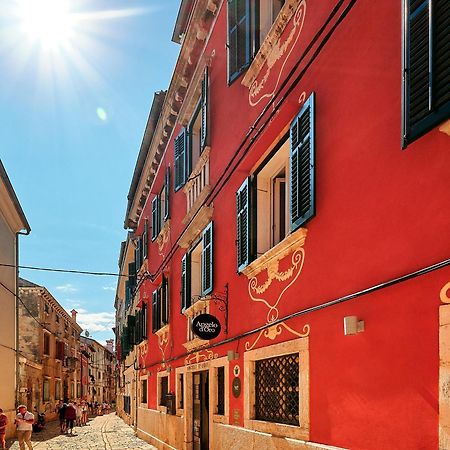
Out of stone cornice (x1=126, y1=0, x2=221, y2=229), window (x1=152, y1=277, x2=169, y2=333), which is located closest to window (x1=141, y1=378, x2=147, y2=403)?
window (x1=152, y1=277, x2=169, y2=333)

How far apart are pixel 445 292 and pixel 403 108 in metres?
1.49

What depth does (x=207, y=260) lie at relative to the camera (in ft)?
38.3

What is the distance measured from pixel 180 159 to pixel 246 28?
6065 mm

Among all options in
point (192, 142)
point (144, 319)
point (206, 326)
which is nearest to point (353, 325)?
point (206, 326)

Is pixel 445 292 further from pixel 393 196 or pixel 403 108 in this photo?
pixel 403 108

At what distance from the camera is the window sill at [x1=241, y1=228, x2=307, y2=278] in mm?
6922

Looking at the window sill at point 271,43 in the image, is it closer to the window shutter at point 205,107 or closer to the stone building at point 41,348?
the window shutter at point 205,107

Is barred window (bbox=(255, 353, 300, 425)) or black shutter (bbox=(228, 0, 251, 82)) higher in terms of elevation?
black shutter (bbox=(228, 0, 251, 82))

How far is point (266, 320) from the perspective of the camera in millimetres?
8242

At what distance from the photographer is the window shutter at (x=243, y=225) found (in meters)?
8.71

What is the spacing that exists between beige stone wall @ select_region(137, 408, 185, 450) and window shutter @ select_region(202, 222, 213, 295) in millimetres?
4059

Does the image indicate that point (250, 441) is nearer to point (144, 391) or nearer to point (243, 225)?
point (243, 225)

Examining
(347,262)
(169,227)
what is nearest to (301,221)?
(347,262)

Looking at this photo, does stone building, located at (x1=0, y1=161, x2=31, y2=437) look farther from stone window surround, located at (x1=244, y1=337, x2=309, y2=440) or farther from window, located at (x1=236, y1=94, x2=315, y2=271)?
stone window surround, located at (x1=244, y1=337, x2=309, y2=440)
